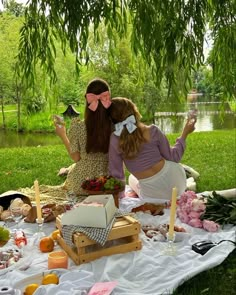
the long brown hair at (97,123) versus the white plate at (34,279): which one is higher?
the long brown hair at (97,123)

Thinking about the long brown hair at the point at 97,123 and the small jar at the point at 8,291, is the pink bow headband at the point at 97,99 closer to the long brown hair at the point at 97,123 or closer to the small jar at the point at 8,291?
the long brown hair at the point at 97,123

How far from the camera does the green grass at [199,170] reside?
2363mm

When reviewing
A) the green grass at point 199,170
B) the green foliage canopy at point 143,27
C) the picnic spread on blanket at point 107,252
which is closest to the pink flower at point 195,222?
the picnic spread on blanket at point 107,252

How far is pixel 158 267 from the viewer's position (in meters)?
2.44

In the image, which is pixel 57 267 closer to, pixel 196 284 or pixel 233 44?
pixel 196 284

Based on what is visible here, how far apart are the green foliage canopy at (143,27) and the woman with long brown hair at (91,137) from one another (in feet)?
2.76

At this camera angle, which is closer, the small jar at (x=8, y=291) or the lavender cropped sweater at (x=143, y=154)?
the small jar at (x=8, y=291)

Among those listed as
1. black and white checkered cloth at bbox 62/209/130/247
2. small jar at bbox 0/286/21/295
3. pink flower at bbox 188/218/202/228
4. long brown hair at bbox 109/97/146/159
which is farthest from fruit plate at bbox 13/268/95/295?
long brown hair at bbox 109/97/146/159

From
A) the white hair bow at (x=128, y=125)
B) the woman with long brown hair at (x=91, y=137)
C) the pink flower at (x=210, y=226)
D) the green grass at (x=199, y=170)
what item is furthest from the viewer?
the woman with long brown hair at (x=91, y=137)

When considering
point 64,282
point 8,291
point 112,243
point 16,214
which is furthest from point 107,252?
point 16,214

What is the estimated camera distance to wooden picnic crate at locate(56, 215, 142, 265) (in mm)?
2449

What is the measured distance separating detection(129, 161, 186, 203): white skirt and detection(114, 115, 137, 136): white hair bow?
0.51 meters

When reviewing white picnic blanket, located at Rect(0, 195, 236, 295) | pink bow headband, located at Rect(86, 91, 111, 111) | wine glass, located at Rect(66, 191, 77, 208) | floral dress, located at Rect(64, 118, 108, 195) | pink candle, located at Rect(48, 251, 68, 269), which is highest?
pink bow headband, located at Rect(86, 91, 111, 111)

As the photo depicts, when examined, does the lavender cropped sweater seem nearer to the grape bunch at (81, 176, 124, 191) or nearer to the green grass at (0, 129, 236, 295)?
the grape bunch at (81, 176, 124, 191)
